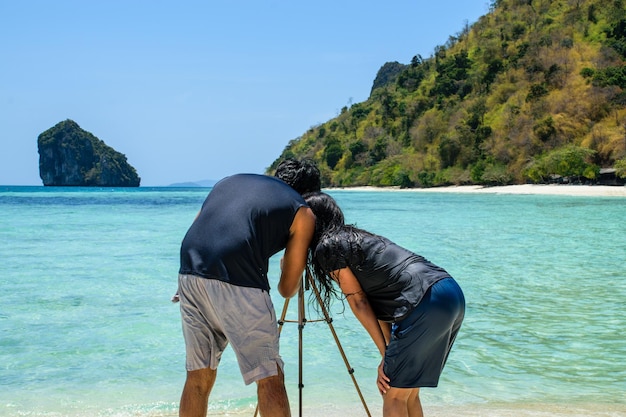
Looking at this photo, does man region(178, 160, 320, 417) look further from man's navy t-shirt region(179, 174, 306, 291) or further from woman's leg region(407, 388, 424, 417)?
woman's leg region(407, 388, 424, 417)

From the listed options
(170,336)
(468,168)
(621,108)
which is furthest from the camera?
(468,168)

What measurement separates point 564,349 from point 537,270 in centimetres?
488

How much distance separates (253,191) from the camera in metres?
2.49

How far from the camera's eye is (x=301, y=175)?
2.71 m

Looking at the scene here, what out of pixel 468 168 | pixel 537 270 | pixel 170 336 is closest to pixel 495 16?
pixel 468 168

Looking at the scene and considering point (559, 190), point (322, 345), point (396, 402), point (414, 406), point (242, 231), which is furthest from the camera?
point (559, 190)

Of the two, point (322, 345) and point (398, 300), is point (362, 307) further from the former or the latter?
point (322, 345)

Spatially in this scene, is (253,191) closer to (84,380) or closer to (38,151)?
(84,380)

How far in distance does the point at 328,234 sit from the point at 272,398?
0.67 m

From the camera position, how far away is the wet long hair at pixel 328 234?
8.05 feet

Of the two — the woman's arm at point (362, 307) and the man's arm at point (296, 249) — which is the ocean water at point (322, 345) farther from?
the man's arm at point (296, 249)

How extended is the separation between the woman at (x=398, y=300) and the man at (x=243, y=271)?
0.16m

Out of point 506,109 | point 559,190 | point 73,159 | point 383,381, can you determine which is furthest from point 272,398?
point 73,159

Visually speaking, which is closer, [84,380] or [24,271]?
[84,380]
